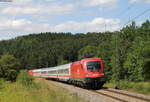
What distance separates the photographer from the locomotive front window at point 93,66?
24875 millimetres

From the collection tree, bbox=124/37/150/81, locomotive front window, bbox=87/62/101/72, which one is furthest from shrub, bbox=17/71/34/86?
tree, bbox=124/37/150/81

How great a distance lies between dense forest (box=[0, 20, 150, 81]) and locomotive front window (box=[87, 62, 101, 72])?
2.48 meters

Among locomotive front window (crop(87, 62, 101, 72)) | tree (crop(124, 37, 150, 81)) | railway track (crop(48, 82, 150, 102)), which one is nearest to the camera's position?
railway track (crop(48, 82, 150, 102))

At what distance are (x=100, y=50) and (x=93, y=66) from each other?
→ 45445 mm

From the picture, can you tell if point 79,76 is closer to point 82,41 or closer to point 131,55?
point 131,55

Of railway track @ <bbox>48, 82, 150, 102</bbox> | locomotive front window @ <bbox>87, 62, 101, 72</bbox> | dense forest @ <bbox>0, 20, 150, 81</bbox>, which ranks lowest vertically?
railway track @ <bbox>48, 82, 150, 102</bbox>

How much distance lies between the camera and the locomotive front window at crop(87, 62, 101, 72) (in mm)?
24875

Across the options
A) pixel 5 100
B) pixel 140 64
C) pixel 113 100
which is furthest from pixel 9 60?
pixel 5 100

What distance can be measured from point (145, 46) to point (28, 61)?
72007mm

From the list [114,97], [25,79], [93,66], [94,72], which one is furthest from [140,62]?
[114,97]

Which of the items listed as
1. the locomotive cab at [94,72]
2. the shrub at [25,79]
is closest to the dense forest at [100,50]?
the locomotive cab at [94,72]

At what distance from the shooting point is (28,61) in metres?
114

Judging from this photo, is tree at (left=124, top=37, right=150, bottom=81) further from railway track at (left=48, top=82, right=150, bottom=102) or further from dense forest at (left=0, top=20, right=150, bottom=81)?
railway track at (left=48, top=82, right=150, bottom=102)

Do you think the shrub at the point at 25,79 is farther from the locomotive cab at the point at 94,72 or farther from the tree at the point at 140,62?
the tree at the point at 140,62
